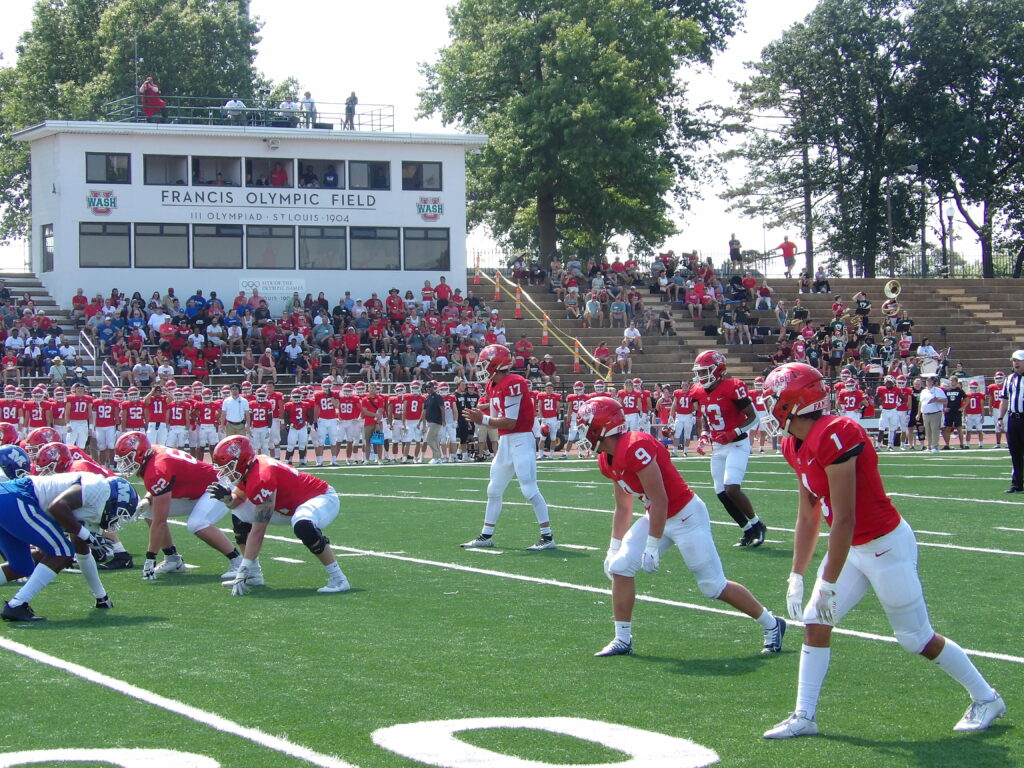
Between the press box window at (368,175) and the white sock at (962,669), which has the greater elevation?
the press box window at (368,175)

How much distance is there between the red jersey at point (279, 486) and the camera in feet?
32.1

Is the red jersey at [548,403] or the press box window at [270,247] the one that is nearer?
the red jersey at [548,403]

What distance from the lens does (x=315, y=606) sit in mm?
9430

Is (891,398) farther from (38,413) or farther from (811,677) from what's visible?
(811,677)

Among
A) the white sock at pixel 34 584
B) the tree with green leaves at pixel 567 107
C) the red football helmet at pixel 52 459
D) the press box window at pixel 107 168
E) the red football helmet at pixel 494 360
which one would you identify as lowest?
the white sock at pixel 34 584

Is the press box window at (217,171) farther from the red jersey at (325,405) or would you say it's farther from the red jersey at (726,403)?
the red jersey at (726,403)

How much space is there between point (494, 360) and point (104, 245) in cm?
2320

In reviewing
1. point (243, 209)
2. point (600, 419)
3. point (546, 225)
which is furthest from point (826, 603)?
point (546, 225)

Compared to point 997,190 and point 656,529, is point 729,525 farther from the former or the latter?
point 997,190

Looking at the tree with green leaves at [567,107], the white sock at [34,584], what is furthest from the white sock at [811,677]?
the tree with green leaves at [567,107]

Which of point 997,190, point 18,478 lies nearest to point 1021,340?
point 997,190

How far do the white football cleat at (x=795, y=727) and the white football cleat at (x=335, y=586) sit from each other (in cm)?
494

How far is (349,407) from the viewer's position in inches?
1029

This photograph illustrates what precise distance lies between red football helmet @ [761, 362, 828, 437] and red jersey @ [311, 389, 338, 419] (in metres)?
20.8
